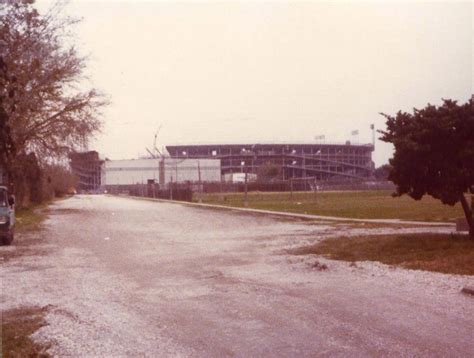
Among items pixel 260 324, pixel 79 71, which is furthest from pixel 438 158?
pixel 79 71

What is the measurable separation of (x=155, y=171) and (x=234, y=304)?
147 meters

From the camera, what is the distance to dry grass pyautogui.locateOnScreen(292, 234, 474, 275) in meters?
13.7

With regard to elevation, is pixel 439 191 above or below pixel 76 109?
below

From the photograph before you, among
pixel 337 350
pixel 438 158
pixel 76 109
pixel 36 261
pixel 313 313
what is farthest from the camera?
pixel 76 109

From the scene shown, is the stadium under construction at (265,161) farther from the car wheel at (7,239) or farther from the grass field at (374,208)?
the car wheel at (7,239)

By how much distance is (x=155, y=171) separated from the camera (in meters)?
156

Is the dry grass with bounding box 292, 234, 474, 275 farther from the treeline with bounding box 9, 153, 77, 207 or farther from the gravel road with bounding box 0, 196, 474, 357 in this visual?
the treeline with bounding box 9, 153, 77, 207

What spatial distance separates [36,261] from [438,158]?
10843 millimetres

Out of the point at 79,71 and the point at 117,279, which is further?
the point at 79,71

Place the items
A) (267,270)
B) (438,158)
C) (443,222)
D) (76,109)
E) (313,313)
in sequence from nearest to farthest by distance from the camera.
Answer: (313,313), (267,270), (438,158), (443,222), (76,109)

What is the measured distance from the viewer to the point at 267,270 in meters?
13.8

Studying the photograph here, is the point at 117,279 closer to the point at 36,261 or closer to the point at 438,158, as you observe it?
the point at 36,261

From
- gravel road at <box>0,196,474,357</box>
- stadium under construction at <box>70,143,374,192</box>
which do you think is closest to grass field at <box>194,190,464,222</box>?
gravel road at <box>0,196,474,357</box>

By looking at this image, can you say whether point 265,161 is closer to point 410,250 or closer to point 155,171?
point 155,171
